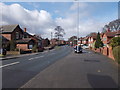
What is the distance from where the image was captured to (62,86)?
5.31 meters

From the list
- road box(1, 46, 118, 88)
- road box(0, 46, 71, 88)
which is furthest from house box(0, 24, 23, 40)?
road box(1, 46, 118, 88)

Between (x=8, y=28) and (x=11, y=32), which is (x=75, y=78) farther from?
(x=8, y=28)

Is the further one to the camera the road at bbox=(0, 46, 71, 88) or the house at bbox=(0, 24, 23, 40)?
the house at bbox=(0, 24, 23, 40)

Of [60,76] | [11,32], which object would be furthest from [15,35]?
[60,76]

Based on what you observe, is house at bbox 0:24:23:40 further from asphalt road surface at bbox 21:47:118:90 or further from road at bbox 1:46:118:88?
asphalt road surface at bbox 21:47:118:90

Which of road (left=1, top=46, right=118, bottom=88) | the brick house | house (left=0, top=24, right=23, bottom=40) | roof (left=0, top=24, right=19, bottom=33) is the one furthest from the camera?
roof (left=0, top=24, right=19, bottom=33)

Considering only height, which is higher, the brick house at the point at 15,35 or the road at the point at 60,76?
the brick house at the point at 15,35

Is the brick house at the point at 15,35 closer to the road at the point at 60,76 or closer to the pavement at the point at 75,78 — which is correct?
the road at the point at 60,76

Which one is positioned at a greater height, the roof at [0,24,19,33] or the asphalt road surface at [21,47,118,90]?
the roof at [0,24,19,33]

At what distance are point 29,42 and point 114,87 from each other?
117 feet

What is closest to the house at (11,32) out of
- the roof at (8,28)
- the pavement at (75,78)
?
the roof at (8,28)

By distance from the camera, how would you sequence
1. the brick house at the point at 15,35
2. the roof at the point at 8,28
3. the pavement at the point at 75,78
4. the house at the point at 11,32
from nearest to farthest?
the pavement at the point at 75,78 → the brick house at the point at 15,35 → the house at the point at 11,32 → the roof at the point at 8,28

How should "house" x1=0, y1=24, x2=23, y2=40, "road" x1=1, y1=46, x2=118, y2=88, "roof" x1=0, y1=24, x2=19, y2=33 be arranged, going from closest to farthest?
"road" x1=1, y1=46, x2=118, y2=88, "house" x1=0, y1=24, x2=23, y2=40, "roof" x1=0, y1=24, x2=19, y2=33

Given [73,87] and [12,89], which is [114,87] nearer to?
[73,87]
